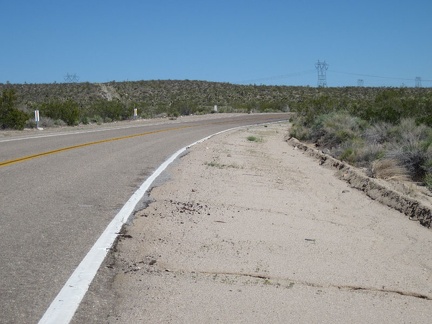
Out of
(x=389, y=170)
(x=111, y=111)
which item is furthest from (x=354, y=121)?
(x=111, y=111)

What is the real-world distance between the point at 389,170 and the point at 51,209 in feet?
28.9

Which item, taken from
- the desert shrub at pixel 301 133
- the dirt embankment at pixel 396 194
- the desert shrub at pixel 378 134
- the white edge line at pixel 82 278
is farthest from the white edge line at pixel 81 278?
the desert shrub at pixel 301 133

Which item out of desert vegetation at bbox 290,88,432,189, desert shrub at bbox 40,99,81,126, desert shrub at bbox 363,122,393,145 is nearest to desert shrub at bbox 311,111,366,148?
desert vegetation at bbox 290,88,432,189

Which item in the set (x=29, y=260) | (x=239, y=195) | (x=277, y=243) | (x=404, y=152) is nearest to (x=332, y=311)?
(x=277, y=243)

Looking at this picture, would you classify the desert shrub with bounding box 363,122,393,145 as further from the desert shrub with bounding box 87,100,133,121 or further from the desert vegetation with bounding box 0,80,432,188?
the desert shrub with bounding box 87,100,133,121

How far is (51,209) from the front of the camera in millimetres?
8312

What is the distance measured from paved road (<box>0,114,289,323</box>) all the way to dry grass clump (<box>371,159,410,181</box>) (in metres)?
5.63

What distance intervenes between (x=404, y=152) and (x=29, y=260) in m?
11.4

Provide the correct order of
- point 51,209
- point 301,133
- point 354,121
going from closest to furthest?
point 51,209 → point 354,121 → point 301,133

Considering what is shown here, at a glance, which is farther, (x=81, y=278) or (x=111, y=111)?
(x=111, y=111)

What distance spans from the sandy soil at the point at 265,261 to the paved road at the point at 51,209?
515 mm

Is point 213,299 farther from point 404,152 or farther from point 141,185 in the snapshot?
point 404,152

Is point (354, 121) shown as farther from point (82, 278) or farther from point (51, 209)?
point (82, 278)

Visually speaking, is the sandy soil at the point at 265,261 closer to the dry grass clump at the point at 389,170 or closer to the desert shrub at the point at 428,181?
the desert shrub at the point at 428,181
